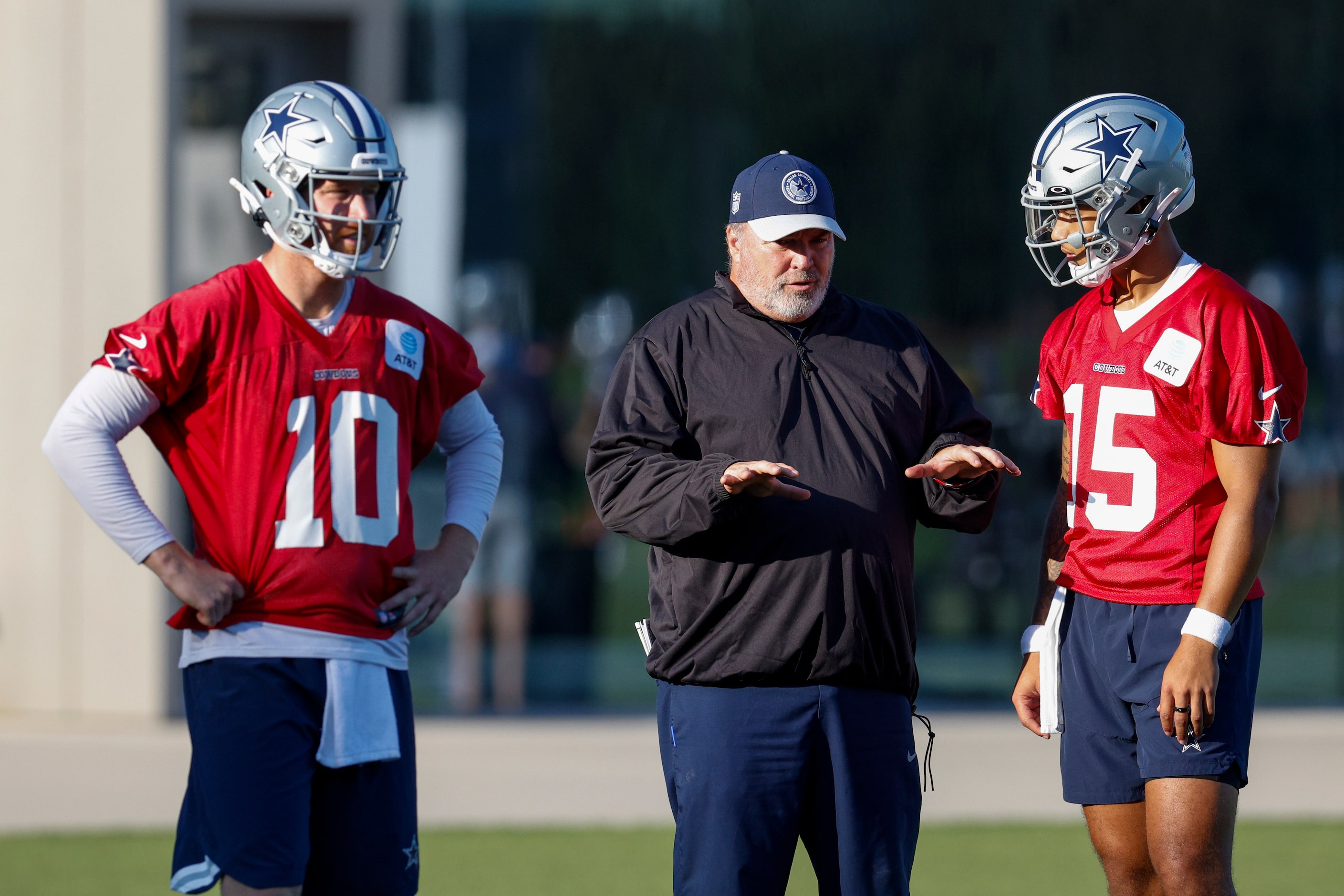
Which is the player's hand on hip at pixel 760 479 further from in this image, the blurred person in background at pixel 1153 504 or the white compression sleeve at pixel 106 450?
the white compression sleeve at pixel 106 450

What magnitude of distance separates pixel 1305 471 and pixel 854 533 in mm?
6821

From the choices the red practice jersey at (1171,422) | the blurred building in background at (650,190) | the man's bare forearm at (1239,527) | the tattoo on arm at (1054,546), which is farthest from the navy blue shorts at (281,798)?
the blurred building in background at (650,190)

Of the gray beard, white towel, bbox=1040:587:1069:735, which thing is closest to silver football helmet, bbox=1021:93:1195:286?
the gray beard

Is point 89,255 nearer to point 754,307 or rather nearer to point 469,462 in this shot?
point 469,462

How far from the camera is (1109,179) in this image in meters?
3.60

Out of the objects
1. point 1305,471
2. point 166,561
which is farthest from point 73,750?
point 1305,471

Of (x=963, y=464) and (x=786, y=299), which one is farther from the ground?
(x=786, y=299)

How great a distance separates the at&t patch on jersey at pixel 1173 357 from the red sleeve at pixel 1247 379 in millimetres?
30

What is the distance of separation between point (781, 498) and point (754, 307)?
0.45m

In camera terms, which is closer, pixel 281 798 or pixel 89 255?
pixel 281 798

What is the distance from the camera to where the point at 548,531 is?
889 cm

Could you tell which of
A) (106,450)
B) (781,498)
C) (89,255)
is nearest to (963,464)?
(781,498)

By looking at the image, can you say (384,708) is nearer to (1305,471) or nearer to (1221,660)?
(1221,660)

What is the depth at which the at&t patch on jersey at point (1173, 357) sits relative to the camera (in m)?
3.54
